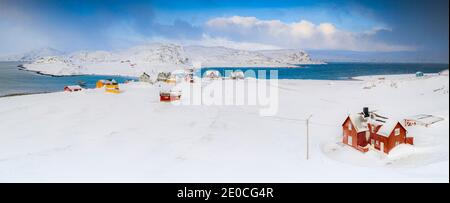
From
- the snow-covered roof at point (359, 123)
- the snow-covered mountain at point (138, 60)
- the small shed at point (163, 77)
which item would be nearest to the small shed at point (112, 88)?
the snow-covered mountain at point (138, 60)

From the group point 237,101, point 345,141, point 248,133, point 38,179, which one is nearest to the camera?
point 38,179

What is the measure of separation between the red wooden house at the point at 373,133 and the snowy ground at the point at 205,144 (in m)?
0.09

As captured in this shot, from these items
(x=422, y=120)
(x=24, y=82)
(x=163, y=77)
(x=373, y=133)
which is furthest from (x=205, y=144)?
(x=163, y=77)

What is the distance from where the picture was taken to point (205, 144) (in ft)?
9.36

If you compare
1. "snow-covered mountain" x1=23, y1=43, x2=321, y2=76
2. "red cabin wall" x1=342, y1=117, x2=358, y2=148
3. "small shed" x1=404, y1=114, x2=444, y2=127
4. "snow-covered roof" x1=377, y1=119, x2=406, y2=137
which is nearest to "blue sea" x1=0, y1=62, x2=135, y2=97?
"snow-covered mountain" x1=23, y1=43, x2=321, y2=76

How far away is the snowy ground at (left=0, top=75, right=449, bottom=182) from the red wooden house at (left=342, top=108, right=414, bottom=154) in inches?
3.4

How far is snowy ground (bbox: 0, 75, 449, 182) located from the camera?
1.99 meters

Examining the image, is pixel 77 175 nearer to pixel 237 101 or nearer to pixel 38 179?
pixel 38 179

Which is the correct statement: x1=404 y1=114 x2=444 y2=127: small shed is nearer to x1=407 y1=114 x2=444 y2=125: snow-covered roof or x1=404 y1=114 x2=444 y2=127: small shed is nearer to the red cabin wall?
x1=407 y1=114 x2=444 y2=125: snow-covered roof

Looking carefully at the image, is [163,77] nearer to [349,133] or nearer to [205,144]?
[205,144]
